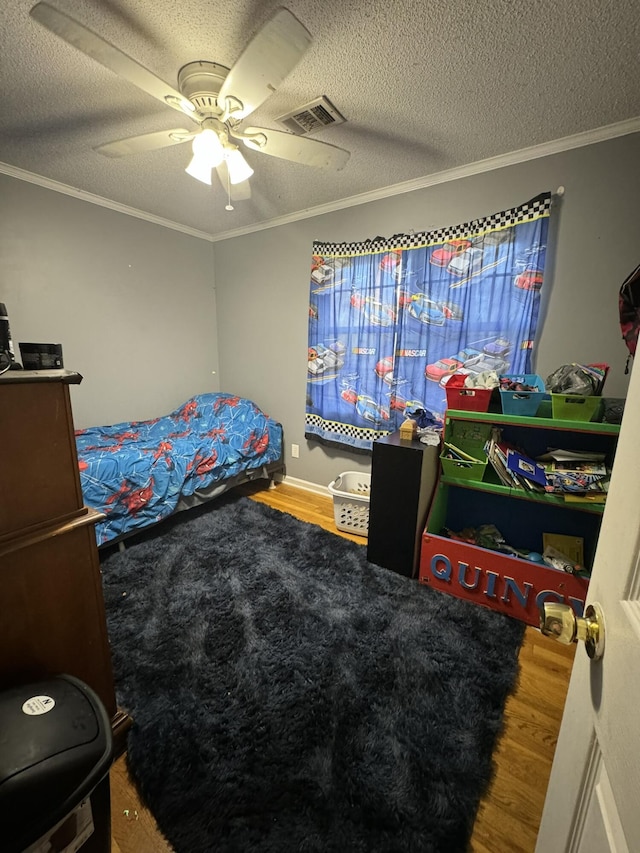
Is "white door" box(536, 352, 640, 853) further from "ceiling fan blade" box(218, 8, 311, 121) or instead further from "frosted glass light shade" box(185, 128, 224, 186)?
"frosted glass light shade" box(185, 128, 224, 186)

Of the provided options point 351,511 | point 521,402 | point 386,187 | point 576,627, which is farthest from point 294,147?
point 351,511

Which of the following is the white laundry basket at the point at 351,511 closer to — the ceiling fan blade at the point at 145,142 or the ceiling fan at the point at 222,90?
the ceiling fan at the point at 222,90

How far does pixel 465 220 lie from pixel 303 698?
265 cm

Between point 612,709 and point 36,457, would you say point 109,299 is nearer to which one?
point 36,457

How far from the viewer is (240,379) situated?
358cm

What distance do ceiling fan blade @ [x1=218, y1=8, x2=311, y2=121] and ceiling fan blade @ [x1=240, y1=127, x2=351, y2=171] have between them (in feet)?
0.52

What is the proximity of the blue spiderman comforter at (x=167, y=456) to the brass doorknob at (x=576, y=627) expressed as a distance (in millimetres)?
1707

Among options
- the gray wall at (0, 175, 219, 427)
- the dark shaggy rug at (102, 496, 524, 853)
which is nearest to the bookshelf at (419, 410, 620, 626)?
the dark shaggy rug at (102, 496, 524, 853)

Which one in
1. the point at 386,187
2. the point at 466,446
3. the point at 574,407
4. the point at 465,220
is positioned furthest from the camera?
the point at 386,187

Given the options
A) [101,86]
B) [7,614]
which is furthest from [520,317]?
[7,614]

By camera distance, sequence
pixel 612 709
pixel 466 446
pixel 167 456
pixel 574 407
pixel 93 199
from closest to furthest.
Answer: pixel 612 709 → pixel 574 407 → pixel 466 446 → pixel 167 456 → pixel 93 199

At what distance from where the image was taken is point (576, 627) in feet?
1.62

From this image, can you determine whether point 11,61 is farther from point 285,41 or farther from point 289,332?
point 289,332

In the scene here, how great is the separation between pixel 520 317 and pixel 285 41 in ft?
5.53
